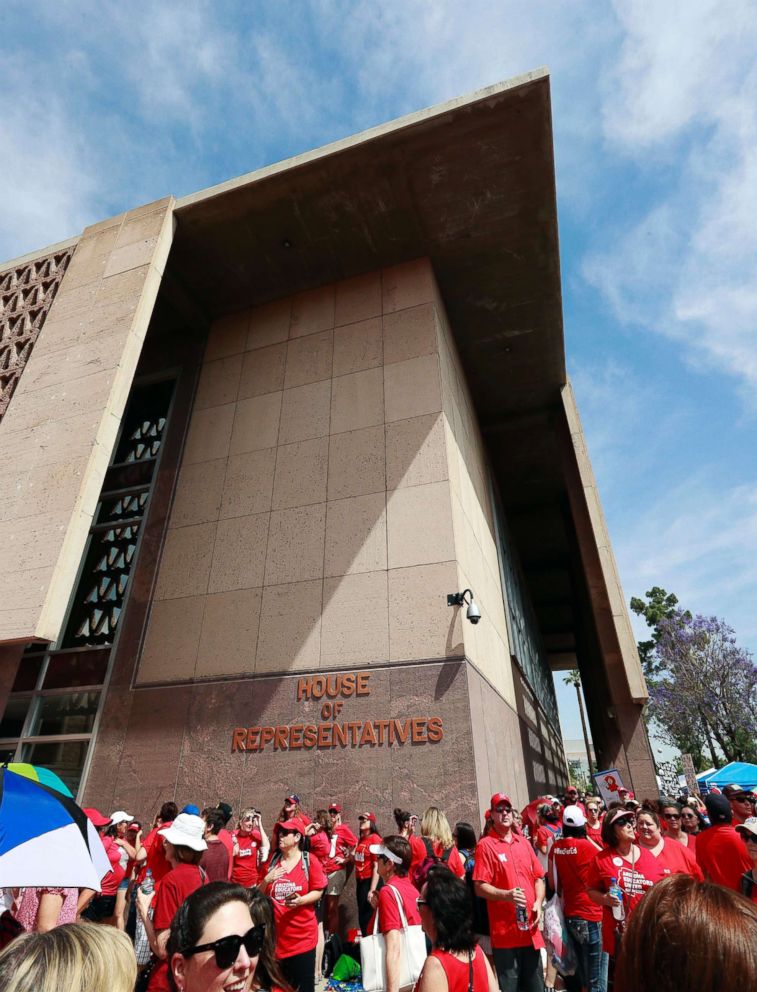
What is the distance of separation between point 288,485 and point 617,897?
1072cm

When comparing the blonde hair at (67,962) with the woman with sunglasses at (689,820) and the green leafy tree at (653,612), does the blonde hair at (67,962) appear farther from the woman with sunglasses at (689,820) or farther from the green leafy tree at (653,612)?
the green leafy tree at (653,612)

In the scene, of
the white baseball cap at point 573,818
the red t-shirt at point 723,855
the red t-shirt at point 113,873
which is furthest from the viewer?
the red t-shirt at point 113,873

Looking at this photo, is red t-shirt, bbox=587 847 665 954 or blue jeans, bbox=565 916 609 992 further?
blue jeans, bbox=565 916 609 992

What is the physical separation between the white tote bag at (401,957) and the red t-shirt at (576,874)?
2005 mm

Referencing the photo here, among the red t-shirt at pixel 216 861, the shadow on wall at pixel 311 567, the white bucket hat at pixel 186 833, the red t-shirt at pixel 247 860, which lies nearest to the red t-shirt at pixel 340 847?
the shadow on wall at pixel 311 567

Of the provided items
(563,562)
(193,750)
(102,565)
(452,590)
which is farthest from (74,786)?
(563,562)

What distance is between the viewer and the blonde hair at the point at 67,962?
4.85 feet

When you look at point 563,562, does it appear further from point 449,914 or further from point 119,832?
point 449,914

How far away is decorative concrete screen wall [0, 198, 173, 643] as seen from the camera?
9211 mm

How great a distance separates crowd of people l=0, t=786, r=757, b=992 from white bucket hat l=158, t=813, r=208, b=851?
1 cm

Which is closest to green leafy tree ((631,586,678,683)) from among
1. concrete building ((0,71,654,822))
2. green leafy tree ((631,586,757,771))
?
green leafy tree ((631,586,757,771))

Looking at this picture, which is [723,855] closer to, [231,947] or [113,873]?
[231,947]

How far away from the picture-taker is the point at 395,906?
11.6 ft

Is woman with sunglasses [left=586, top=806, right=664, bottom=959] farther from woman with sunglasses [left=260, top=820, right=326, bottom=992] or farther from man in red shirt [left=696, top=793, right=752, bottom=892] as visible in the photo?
woman with sunglasses [left=260, top=820, right=326, bottom=992]
